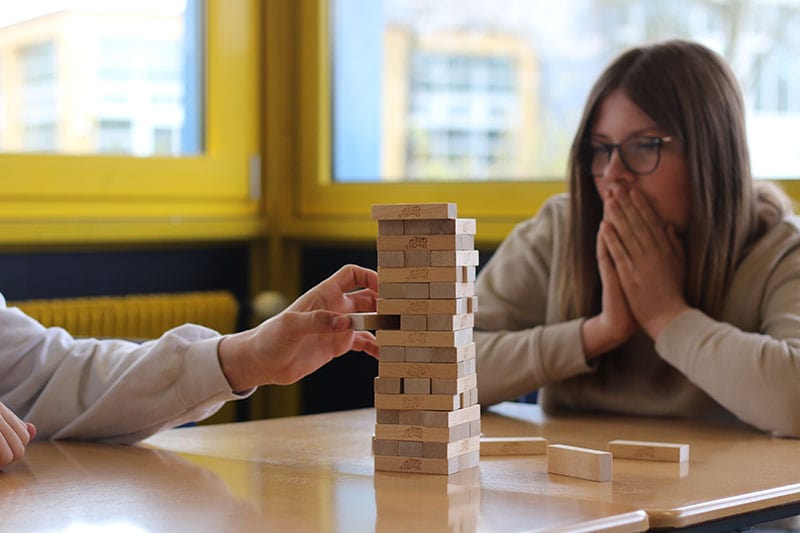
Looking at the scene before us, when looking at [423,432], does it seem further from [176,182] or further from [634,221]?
[176,182]

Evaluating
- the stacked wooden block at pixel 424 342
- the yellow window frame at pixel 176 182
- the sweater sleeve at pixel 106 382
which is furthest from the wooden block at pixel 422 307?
the yellow window frame at pixel 176 182

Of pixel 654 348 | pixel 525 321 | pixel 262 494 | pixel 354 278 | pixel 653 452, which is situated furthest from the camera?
pixel 525 321

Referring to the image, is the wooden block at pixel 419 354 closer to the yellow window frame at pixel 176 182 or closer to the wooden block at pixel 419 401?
the wooden block at pixel 419 401

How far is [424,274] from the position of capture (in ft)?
4.96

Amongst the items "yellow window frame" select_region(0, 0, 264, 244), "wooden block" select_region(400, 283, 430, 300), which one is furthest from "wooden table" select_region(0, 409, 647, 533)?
"yellow window frame" select_region(0, 0, 264, 244)

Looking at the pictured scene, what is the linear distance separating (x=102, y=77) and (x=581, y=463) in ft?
7.74

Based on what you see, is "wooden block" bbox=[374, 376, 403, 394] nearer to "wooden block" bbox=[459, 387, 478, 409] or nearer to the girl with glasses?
"wooden block" bbox=[459, 387, 478, 409]

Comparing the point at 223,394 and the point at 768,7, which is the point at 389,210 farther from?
A: the point at 768,7

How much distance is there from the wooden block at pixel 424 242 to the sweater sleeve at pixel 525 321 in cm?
68

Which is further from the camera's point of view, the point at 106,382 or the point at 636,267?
the point at 636,267

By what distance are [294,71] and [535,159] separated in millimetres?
910

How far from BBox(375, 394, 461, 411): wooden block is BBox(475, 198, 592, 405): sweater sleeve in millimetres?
662

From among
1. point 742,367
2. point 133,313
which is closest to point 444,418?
point 742,367

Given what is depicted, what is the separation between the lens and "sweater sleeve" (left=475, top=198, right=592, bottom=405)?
2.18 m
